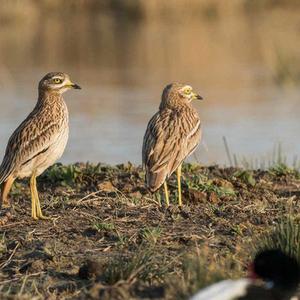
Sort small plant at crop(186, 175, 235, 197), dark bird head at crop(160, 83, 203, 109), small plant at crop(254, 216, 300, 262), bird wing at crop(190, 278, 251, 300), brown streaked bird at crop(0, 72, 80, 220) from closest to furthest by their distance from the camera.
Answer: bird wing at crop(190, 278, 251, 300), small plant at crop(254, 216, 300, 262), brown streaked bird at crop(0, 72, 80, 220), small plant at crop(186, 175, 235, 197), dark bird head at crop(160, 83, 203, 109)

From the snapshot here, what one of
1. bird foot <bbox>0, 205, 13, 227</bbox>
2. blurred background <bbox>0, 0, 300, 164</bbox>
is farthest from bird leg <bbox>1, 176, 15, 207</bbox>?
blurred background <bbox>0, 0, 300, 164</bbox>

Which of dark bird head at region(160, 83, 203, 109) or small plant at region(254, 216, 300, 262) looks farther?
dark bird head at region(160, 83, 203, 109)

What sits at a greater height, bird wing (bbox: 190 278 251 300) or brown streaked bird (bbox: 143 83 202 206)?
brown streaked bird (bbox: 143 83 202 206)

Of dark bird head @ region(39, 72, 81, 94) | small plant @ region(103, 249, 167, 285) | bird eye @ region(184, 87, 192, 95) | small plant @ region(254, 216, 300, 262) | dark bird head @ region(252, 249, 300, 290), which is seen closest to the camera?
dark bird head @ region(252, 249, 300, 290)

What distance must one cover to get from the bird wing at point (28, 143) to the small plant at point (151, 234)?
1575 millimetres

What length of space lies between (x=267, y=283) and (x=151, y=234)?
2526mm

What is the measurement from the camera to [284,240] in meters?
6.95

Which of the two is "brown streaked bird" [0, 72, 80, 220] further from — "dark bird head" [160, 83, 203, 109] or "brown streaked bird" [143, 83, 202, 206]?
"dark bird head" [160, 83, 203, 109]

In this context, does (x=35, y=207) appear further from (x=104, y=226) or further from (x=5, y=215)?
(x=104, y=226)

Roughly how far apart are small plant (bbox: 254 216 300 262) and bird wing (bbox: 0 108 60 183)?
2.67m

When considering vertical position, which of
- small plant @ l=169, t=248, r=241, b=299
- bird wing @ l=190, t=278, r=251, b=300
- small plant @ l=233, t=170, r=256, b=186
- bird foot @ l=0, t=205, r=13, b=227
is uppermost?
small plant @ l=233, t=170, r=256, b=186

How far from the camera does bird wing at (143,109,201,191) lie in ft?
31.4

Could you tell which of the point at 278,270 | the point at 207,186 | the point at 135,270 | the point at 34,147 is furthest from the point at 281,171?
the point at 278,270

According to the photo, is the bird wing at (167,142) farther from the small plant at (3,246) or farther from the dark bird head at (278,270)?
the dark bird head at (278,270)
